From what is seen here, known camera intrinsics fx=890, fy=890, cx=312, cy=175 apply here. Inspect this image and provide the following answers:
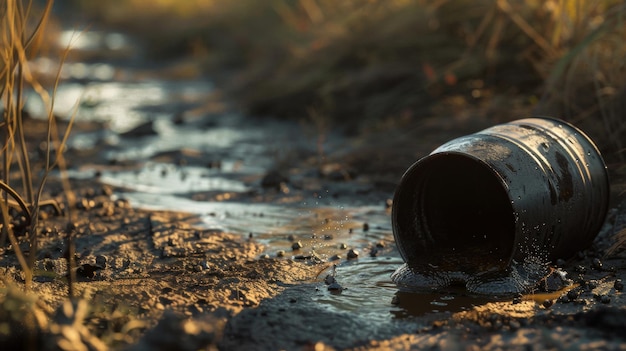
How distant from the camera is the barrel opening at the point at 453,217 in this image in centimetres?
458

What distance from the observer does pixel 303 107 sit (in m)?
9.90

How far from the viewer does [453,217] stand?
16.8 feet

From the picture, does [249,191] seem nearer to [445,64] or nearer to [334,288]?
[334,288]

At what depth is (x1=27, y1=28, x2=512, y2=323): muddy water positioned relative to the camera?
14.1 feet

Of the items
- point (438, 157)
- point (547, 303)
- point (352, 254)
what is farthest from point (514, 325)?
point (352, 254)

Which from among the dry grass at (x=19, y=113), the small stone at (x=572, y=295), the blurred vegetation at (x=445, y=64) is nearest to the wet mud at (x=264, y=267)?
the small stone at (x=572, y=295)

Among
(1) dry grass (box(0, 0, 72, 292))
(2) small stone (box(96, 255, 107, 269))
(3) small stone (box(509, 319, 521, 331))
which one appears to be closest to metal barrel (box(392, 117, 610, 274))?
(3) small stone (box(509, 319, 521, 331))

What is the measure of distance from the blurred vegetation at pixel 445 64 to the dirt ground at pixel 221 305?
1.22m

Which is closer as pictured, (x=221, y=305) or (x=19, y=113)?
(x=221, y=305)

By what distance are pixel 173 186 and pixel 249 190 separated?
2.14ft

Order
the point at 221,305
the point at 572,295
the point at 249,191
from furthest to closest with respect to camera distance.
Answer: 1. the point at 249,191
2. the point at 572,295
3. the point at 221,305

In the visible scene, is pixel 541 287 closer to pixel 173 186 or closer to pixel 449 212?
pixel 449 212

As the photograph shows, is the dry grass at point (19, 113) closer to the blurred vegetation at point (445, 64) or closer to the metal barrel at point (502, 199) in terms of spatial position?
the metal barrel at point (502, 199)

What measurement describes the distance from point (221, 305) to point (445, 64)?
5.30 m
